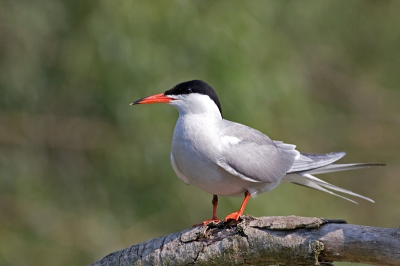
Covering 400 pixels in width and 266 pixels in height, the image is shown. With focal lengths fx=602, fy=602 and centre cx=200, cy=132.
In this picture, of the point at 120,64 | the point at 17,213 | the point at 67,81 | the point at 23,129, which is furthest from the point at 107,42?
the point at 17,213

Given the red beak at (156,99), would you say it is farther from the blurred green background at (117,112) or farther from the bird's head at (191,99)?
the blurred green background at (117,112)

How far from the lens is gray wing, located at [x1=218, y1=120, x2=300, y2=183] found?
11.4 ft

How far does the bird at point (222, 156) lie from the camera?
11.2 ft

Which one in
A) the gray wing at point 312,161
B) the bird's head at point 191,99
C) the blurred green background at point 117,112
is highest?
the blurred green background at point 117,112

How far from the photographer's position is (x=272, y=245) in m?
2.94

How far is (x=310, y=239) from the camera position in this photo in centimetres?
283

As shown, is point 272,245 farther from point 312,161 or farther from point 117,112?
point 117,112

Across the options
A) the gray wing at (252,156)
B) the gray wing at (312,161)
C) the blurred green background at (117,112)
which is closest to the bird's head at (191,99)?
the gray wing at (252,156)

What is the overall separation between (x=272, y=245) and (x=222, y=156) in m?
0.69

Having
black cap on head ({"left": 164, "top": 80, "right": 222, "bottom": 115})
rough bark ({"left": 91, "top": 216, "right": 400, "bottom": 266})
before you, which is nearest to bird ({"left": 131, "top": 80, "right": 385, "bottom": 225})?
black cap on head ({"left": 164, "top": 80, "right": 222, "bottom": 115})

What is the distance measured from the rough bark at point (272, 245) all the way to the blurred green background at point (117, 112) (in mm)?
2559

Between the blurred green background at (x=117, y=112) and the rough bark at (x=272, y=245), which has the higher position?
the blurred green background at (x=117, y=112)

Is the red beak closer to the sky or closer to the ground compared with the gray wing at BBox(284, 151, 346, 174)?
closer to the sky

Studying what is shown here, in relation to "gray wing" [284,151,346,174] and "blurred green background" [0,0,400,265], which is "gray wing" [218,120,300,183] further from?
"blurred green background" [0,0,400,265]
